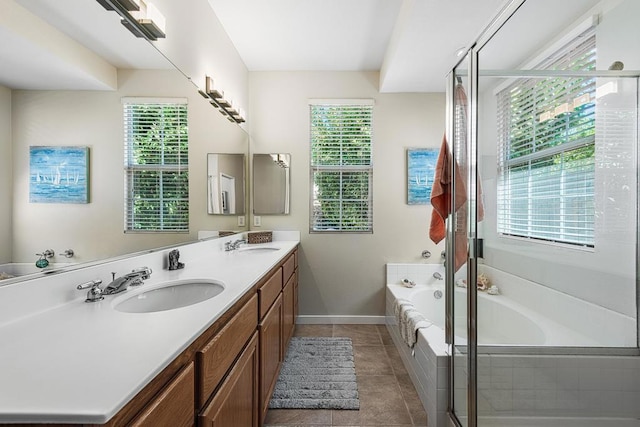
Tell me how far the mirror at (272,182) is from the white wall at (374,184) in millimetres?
69

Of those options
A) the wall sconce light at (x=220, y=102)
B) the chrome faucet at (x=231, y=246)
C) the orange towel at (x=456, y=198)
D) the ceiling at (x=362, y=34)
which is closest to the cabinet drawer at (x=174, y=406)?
the orange towel at (x=456, y=198)

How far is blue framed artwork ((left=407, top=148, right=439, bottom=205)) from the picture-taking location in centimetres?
329

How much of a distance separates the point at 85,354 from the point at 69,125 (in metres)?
0.83

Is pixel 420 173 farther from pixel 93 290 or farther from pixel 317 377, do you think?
pixel 93 290

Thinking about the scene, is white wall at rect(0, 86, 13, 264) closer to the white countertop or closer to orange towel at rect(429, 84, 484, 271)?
the white countertop

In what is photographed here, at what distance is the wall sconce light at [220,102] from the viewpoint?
2.24m

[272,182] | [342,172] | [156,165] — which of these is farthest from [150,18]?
[342,172]

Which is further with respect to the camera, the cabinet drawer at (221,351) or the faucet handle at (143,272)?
the faucet handle at (143,272)

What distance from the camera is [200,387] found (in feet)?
2.77

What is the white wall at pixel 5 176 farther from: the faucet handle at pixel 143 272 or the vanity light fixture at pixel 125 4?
the vanity light fixture at pixel 125 4

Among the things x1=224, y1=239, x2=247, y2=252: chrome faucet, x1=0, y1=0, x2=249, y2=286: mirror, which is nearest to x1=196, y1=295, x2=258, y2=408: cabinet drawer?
x1=0, y1=0, x2=249, y2=286: mirror

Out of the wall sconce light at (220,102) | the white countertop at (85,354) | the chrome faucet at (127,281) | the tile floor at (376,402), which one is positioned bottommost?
the tile floor at (376,402)

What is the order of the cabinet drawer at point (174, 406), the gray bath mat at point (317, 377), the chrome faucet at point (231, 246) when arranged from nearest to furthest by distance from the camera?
1. the cabinet drawer at point (174, 406)
2. the gray bath mat at point (317, 377)
3. the chrome faucet at point (231, 246)

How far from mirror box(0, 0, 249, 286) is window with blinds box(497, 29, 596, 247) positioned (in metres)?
1.76
